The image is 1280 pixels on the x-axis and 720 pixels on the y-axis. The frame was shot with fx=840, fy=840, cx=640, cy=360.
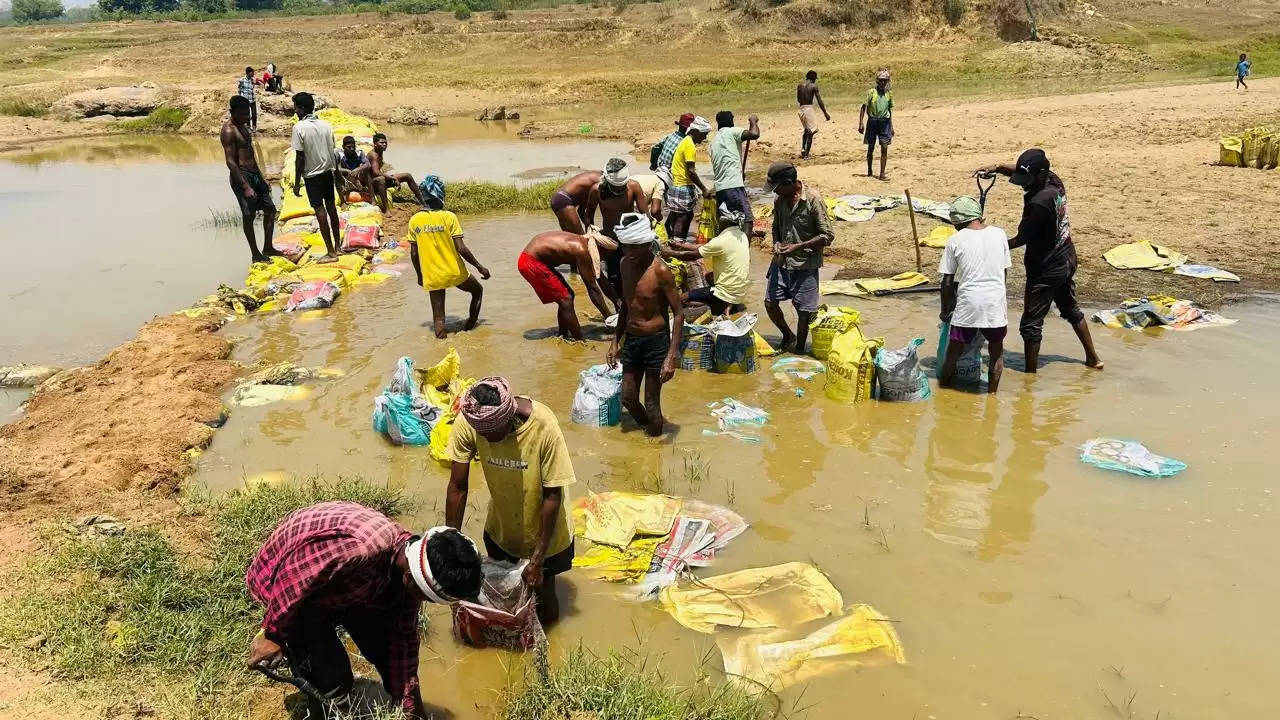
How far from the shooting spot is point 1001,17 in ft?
134

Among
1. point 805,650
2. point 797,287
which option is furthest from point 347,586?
point 797,287

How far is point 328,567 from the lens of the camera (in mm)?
2715

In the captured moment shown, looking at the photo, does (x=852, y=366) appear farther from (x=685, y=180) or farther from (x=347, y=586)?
(x=347, y=586)

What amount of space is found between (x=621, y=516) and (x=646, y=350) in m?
1.25

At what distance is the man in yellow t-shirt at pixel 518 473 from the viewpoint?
3.34 metres

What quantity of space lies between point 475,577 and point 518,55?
39777 millimetres

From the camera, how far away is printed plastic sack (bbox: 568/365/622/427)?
5.91 meters

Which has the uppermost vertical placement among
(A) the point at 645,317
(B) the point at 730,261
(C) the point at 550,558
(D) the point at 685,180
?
(D) the point at 685,180

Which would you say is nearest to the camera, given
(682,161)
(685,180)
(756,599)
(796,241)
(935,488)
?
(756,599)

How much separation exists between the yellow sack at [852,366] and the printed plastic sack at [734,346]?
77 centimetres

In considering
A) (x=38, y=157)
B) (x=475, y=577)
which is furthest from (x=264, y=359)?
(x=38, y=157)

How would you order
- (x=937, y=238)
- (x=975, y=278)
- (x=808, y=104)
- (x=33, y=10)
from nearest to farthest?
1. (x=975, y=278)
2. (x=937, y=238)
3. (x=808, y=104)
4. (x=33, y=10)

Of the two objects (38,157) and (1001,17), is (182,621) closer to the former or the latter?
(38,157)

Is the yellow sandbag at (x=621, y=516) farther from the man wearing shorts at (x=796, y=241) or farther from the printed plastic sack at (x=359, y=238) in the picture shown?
the printed plastic sack at (x=359, y=238)
